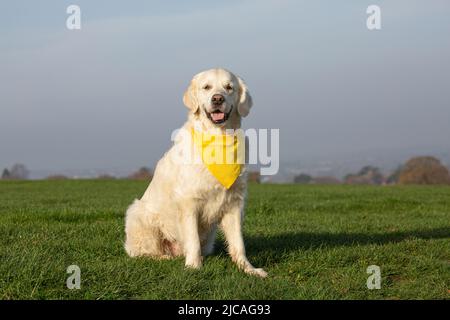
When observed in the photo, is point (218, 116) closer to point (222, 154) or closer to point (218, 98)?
point (218, 98)

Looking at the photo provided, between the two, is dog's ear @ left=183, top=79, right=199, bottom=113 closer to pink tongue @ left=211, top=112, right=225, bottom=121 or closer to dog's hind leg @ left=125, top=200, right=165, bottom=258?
pink tongue @ left=211, top=112, right=225, bottom=121

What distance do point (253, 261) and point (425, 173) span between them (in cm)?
2802

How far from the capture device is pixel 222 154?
5.92m

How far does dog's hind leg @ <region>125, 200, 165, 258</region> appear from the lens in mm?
6500

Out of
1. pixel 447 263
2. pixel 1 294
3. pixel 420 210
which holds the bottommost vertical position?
pixel 420 210

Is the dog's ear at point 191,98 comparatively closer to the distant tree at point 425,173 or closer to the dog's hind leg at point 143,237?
the dog's hind leg at point 143,237

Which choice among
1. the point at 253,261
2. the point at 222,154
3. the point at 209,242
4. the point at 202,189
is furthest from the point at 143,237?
the point at 222,154

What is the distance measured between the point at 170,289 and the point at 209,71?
2.40 meters

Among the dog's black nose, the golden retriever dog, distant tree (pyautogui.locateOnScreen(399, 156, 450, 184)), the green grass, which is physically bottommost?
distant tree (pyautogui.locateOnScreen(399, 156, 450, 184))

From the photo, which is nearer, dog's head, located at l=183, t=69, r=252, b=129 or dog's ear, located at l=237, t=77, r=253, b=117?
dog's head, located at l=183, t=69, r=252, b=129

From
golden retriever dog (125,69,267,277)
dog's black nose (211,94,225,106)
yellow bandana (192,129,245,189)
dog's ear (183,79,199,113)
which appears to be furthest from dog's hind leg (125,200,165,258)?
dog's black nose (211,94,225,106)

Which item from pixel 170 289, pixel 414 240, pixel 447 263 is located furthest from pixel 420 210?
pixel 170 289

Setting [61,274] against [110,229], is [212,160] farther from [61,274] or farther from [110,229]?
[110,229]
